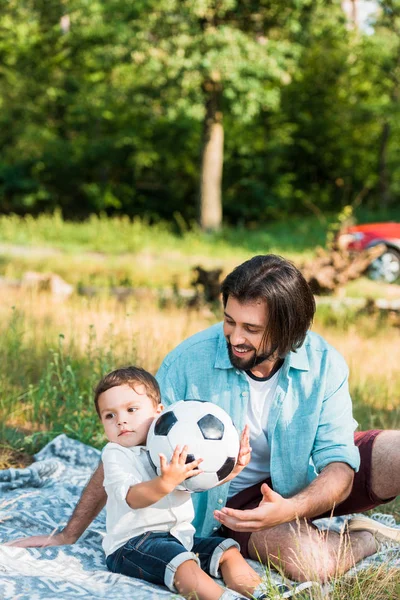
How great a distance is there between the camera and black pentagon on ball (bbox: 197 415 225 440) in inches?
125

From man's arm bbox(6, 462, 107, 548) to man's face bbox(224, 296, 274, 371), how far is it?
0.71 meters

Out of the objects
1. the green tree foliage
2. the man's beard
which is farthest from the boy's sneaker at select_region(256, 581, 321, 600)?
the green tree foliage

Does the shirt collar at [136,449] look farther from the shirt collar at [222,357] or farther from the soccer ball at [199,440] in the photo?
the shirt collar at [222,357]

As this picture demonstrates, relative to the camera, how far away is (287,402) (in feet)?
11.9

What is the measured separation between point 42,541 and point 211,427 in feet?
3.19

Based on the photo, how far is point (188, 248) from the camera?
57.5 feet

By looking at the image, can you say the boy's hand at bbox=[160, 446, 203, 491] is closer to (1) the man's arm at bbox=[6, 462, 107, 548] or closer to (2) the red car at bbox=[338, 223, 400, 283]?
(1) the man's arm at bbox=[6, 462, 107, 548]

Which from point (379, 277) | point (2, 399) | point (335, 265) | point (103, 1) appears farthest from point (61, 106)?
point (2, 399)

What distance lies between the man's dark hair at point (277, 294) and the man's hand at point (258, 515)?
620mm

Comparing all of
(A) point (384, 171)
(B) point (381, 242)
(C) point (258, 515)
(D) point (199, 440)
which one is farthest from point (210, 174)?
(C) point (258, 515)

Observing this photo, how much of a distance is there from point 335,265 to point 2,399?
590 centimetres

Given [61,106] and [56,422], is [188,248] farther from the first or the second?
[56,422]

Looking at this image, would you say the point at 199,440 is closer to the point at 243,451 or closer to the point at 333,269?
the point at 243,451

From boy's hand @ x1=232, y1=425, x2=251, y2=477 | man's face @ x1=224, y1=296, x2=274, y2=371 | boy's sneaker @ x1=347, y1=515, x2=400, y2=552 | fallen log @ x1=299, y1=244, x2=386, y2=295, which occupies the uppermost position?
man's face @ x1=224, y1=296, x2=274, y2=371
